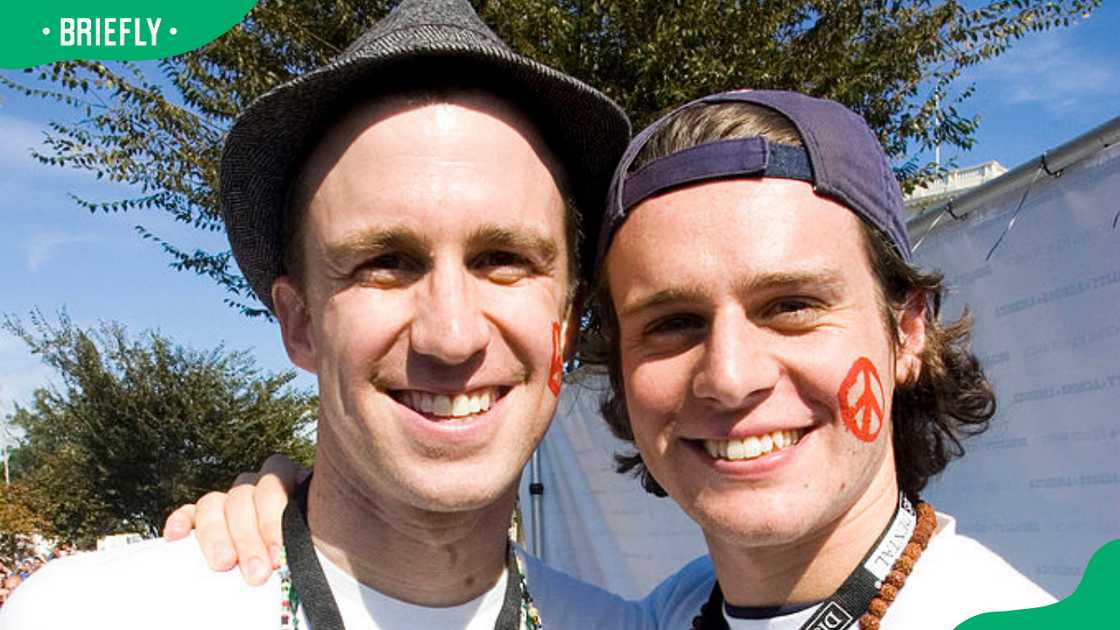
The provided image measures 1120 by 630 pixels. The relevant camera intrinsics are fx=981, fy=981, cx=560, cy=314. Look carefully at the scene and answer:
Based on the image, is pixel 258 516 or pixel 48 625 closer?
pixel 48 625

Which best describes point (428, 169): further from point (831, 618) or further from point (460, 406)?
point (831, 618)

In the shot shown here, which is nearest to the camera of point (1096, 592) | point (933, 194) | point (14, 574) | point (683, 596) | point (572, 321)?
point (1096, 592)

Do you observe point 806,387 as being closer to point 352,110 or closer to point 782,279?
point 782,279

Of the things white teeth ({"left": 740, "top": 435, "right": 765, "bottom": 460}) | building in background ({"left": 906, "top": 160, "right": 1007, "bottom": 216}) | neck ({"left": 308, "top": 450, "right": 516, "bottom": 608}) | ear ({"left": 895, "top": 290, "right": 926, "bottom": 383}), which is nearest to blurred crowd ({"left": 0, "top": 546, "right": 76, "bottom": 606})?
neck ({"left": 308, "top": 450, "right": 516, "bottom": 608})

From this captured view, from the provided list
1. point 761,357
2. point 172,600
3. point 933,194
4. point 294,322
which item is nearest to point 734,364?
point 761,357

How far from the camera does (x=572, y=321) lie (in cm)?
232

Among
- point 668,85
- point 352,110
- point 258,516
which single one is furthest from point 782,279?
point 668,85

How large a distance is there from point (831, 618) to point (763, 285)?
0.68m

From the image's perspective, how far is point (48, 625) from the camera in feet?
5.95

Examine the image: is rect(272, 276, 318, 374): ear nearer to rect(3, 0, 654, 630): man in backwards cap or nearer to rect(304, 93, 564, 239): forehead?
rect(3, 0, 654, 630): man in backwards cap

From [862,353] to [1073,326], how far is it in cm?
145

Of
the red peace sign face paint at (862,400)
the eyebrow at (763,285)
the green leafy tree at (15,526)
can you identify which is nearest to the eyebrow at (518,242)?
the eyebrow at (763,285)

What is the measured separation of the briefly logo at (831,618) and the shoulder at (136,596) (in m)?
1.06

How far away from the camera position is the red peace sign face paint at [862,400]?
6.29 ft
